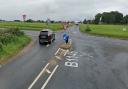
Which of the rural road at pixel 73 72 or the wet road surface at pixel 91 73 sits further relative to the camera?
the wet road surface at pixel 91 73

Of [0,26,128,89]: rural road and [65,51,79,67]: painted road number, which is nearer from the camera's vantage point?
[0,26,128,89]: rural road

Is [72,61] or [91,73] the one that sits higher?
[91,73]

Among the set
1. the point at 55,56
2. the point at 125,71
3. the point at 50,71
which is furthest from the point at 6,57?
the point at 125,71

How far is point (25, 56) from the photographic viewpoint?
26859 mm

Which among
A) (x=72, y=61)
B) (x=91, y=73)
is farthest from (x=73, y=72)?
(x=72, y=61)

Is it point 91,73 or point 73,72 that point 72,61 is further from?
point 91,73

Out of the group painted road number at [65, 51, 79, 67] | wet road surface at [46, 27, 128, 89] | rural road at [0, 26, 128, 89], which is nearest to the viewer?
rural road at [0, 26, 128, 89]

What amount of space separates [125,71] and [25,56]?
917cm

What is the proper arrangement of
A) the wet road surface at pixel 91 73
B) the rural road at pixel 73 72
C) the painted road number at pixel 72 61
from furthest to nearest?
the painted road number at pixel 72 61
the wet road surface at pixel 91 73
the rural road at pixel 73 72

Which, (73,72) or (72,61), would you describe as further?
(72,61)

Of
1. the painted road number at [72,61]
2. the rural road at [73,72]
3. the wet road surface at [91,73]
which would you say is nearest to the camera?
the rural road at [73,72]

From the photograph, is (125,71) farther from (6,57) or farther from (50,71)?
(6,57)

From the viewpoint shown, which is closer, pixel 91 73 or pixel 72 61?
pixel 91 73

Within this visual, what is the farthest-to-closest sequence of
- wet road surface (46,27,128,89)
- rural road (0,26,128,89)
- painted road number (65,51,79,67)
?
painted road number (65,51,79,67) < wet road surface (46,27,128,89) < rural road (0,26,128,89)
